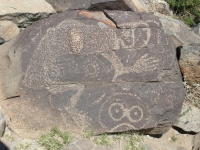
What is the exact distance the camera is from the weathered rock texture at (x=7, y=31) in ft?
11.3

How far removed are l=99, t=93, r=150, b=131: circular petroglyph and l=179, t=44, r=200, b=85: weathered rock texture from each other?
1075 mm

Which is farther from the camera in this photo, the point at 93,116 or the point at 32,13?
the point at 32,13

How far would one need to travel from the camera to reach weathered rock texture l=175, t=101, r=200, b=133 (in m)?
3.63

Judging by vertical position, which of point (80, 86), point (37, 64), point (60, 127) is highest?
point (37, 64)

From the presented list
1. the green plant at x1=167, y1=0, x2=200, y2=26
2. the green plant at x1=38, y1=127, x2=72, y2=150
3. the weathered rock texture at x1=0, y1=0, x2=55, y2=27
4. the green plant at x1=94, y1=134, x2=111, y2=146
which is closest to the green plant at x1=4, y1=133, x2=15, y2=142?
the green plant at x1=38, y1=127, x2=72, y2=150

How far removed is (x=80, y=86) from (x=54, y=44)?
0.49 meters

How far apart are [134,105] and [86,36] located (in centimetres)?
83

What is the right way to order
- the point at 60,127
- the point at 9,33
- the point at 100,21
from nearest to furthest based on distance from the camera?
the point at 60,127 → the point at 100,21 → the point at 9,33

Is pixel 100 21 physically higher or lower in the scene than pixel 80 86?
higher

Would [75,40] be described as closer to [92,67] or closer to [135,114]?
[92,67]

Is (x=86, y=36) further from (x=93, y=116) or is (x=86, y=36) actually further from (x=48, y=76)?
(x=93, y=116)

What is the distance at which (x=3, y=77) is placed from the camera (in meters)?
3.16

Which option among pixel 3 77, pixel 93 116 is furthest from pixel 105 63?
pixel 3 77

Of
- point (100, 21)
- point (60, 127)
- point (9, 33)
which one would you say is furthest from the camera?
point (9, 33)
